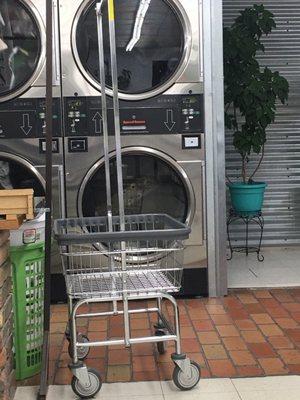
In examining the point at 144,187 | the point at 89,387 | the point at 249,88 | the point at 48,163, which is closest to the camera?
the point at 89,387

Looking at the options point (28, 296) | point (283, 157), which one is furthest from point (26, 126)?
point (283, 157)

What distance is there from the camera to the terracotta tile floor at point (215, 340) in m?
3.11

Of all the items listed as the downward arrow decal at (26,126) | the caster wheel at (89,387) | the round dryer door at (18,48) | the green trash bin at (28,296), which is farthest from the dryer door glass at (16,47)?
the caster wheel at (89,387)

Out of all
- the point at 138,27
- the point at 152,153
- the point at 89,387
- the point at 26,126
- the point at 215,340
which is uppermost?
the point at 138,27

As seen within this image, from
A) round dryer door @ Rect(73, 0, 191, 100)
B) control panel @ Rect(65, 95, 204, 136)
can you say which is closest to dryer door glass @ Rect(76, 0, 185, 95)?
round dryer door @ Rect(73, 0, 191, 100)

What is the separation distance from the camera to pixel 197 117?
421 centimetres

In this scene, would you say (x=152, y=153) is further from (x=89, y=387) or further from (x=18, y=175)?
(x=89, y=387)

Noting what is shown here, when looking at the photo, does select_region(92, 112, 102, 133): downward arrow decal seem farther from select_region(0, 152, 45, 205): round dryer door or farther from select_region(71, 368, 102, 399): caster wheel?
select_region(71, 368, 102, 399): caster wheel

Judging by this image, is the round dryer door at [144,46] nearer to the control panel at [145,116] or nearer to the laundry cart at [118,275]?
the control panel at [145,116]

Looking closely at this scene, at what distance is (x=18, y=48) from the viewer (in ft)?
13.7

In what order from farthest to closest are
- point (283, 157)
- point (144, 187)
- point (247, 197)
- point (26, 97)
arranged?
point (283, 157)
point (247, 197)
point (144, 187)
point (26, 97)

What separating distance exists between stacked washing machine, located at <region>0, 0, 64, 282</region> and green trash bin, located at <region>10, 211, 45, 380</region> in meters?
1.28

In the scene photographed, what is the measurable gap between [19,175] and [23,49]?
3.21ft

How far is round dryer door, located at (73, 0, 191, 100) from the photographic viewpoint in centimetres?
416
